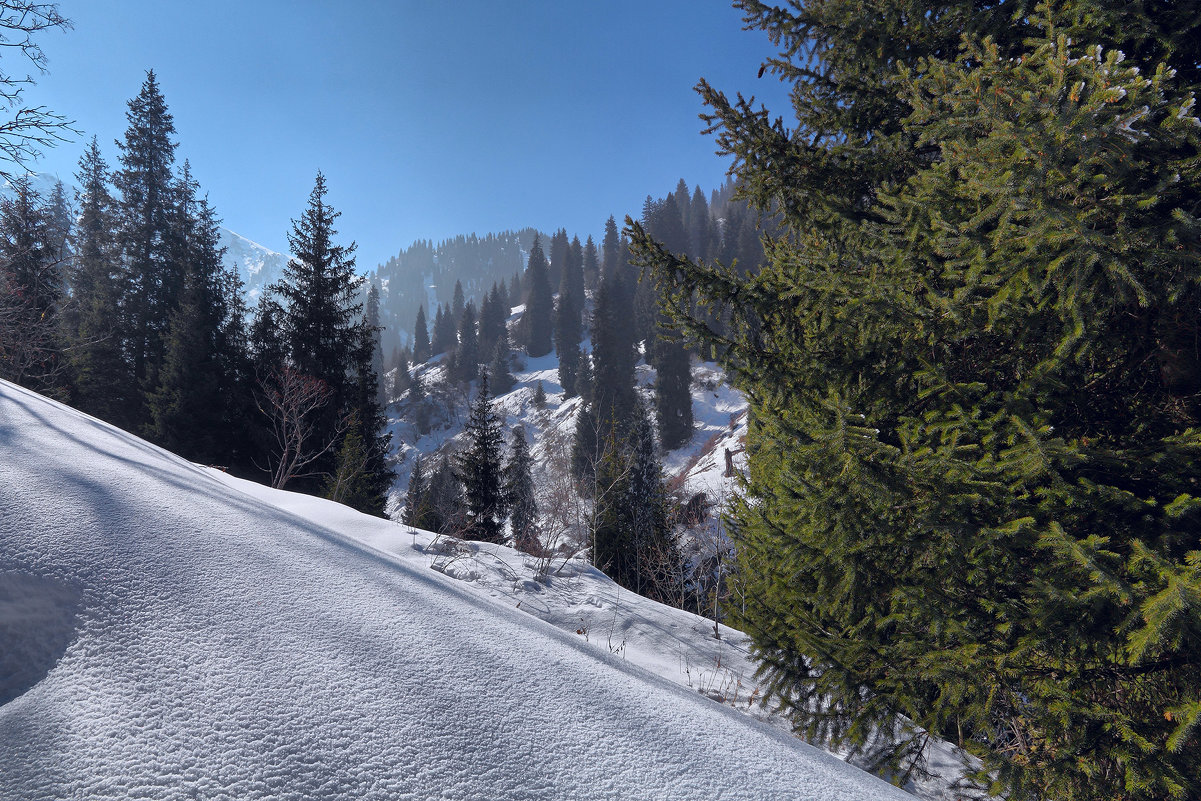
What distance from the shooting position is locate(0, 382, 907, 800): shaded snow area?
1.03 metres

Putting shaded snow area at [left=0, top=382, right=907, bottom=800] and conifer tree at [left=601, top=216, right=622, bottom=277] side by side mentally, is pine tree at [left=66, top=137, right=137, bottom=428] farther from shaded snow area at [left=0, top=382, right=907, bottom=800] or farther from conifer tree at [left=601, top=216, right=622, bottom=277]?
conifer tree at [left=601, top=216, right=622, bottom=277]

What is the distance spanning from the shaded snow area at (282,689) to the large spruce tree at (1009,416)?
1.52 meters

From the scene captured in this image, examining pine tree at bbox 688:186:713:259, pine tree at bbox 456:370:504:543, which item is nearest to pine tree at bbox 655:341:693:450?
pine tree at bbox 688:186:713:259

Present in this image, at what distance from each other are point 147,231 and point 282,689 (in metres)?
29.0

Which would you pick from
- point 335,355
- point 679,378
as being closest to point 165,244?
point 335,355

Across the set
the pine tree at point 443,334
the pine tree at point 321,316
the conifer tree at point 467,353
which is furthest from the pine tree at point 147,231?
the pine tree at point 443,334

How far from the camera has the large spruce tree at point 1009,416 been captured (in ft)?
7.06

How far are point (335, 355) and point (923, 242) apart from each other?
21.0 m

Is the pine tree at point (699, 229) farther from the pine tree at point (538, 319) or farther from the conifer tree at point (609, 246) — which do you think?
the pine tree at point (538, 319)

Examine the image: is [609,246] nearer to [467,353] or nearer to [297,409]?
[467,353]

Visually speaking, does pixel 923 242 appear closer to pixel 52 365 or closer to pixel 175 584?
pixel 175 584

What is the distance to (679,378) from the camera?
4341cm

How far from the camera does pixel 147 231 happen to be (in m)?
21.5

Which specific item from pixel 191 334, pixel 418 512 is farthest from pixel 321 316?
pixel 418 512
